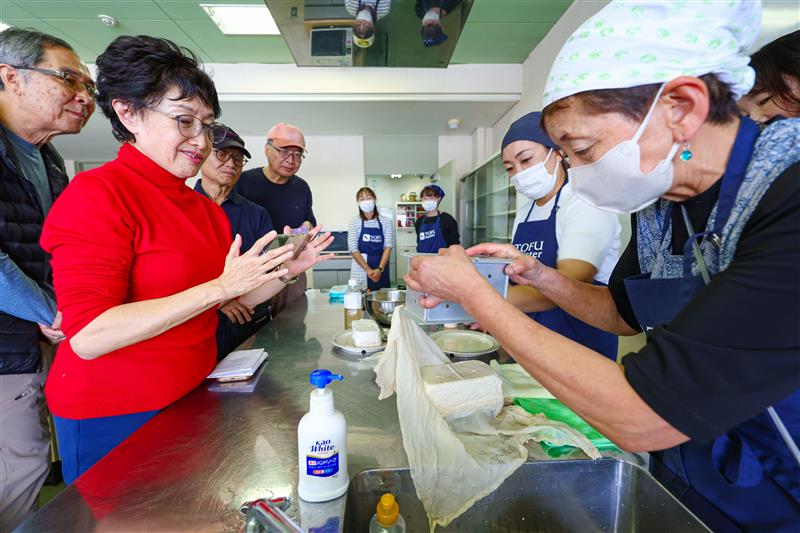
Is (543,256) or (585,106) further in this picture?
(543,256)

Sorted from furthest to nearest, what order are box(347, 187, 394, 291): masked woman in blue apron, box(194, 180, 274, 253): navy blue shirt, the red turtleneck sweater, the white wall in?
box(347, 187, 394, 291): masked woman in blue apron → the white wall → box(194, 180, 274, 253): navy blue shirt → the red turtleneck sweater

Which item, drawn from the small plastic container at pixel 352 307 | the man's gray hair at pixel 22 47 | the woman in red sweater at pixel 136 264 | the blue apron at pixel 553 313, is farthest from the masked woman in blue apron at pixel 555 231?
the man's gray hair at pixel 22 47

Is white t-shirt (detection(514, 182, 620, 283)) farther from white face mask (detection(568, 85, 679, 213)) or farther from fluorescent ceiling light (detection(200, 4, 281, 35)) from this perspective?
fluorescent ceiling light (detection(200, 4, 281, 35))

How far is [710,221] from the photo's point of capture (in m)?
0.65

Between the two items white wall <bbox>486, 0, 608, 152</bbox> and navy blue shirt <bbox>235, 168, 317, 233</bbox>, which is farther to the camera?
white wall <bbox>486, 0, 608, 152</bbox>

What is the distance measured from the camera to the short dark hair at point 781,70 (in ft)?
3.31

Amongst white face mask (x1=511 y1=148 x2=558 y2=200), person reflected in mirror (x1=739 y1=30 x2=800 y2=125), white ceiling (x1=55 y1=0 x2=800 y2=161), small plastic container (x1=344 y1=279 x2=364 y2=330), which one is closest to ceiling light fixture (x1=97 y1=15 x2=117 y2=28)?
white ceiling (x1=55 y1=0 x2=800 y2=161)

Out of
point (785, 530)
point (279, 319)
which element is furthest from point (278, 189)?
point (785, 530)

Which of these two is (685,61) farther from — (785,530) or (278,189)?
(278,189)

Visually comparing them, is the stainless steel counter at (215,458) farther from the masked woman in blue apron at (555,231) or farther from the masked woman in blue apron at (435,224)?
the masked woman in blue apron at (435,224)

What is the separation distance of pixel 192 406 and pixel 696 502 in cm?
120

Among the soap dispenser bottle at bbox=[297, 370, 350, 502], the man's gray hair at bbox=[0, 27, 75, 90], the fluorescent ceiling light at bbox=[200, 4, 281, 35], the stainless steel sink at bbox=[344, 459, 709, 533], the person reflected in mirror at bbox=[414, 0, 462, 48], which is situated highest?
the fluorescent ceiling light at bbox=[200, 4, 281, 35]

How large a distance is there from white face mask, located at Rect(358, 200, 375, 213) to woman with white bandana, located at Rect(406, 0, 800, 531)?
11.6 feet

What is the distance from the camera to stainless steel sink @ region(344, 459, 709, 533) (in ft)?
2.40
